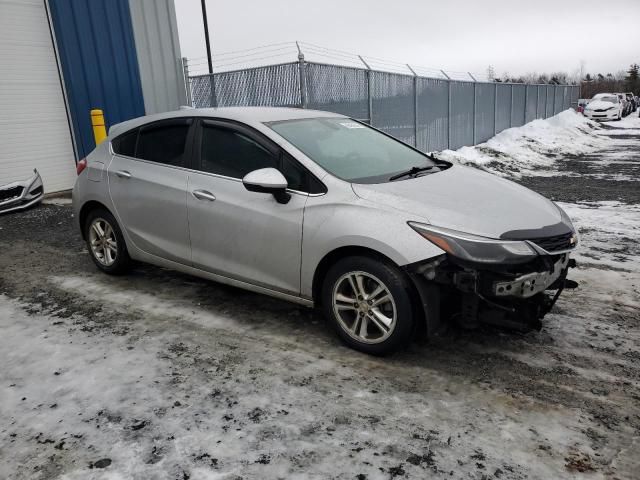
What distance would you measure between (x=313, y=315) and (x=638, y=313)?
259 cm

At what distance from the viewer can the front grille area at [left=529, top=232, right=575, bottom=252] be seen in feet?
10.5

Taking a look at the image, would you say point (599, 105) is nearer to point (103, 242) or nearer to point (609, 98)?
point (609, 98)

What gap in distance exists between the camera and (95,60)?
10.6 metres

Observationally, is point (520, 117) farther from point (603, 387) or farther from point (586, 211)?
point (603, 387)

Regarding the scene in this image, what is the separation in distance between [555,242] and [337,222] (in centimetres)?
138

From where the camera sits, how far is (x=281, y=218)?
3.64 metres

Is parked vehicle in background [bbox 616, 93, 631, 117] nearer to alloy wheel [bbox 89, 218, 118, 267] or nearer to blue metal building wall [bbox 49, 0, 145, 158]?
blue metal building wall [bbox 49, 0, 145, 158]

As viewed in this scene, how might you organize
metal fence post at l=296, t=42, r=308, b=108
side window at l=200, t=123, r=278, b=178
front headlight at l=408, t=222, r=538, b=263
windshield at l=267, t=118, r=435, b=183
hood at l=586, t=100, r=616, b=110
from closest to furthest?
front headlight at l=408, t=222, r=538, b=263 < windshield at l=267, t=118, r=435, b=183 < side window at l=200, t=123, r=278, b=178 < metal fence post at l=296, t=42, r=308, b=108 < hood at l=586, t=100, r=616, b=110

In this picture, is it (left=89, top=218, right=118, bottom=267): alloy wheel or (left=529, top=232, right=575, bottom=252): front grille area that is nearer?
(left=529, top=232, right=575, bottom=252): front grille area

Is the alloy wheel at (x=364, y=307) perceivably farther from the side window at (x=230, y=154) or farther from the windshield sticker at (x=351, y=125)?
the windshield sticker at (x=351, y=125)

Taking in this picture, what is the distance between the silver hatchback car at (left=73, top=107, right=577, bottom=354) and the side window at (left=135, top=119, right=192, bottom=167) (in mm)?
13

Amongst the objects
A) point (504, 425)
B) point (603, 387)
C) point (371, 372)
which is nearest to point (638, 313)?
point (603, 387)

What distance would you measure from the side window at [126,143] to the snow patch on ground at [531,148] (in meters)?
9.17

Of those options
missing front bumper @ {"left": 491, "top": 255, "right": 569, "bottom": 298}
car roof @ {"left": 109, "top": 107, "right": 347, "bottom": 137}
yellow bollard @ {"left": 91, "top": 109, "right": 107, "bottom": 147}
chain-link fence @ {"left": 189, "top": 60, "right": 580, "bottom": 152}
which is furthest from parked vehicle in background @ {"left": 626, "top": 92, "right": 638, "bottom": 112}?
missing front bumper @ {"left": 491, "top": 255, "right": 569, "bottom": 298}
